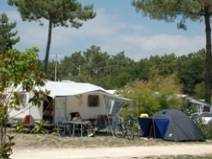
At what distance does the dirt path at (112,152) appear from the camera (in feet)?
53.9

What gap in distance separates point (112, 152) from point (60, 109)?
10.4 meters

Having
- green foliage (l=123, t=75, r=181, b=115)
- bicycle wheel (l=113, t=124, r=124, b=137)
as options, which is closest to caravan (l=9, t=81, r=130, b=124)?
green foliage (l=123, t=75, r=181, b=115)

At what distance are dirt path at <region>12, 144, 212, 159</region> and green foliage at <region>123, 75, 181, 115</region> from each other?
957 centimetres

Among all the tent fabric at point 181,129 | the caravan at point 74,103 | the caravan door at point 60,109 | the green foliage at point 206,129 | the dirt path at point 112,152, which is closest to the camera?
the dirt path at point 112,152

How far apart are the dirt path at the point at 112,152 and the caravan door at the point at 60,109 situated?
8209mm

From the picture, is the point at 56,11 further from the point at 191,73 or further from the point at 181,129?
the point at 191,73

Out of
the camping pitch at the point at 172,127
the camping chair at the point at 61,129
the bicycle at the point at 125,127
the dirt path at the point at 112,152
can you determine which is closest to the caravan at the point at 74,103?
the camping chair at the point at 61,129

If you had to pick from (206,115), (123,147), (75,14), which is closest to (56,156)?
(123,147)

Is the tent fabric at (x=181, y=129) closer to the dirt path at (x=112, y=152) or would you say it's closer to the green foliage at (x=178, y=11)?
the dirt path at (x=112, y=152)

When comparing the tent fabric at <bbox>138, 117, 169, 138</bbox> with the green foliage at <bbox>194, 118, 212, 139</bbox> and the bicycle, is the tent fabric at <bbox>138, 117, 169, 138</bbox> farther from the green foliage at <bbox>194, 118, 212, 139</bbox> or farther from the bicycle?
the green foliage at <bbox>194, 118, 212, 139</bbox>

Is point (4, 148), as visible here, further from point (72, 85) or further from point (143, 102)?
point (143, 102)

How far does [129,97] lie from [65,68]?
73482 millimetres

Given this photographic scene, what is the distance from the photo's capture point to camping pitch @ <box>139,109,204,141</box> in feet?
77.5

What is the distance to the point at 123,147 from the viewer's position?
784 inches
